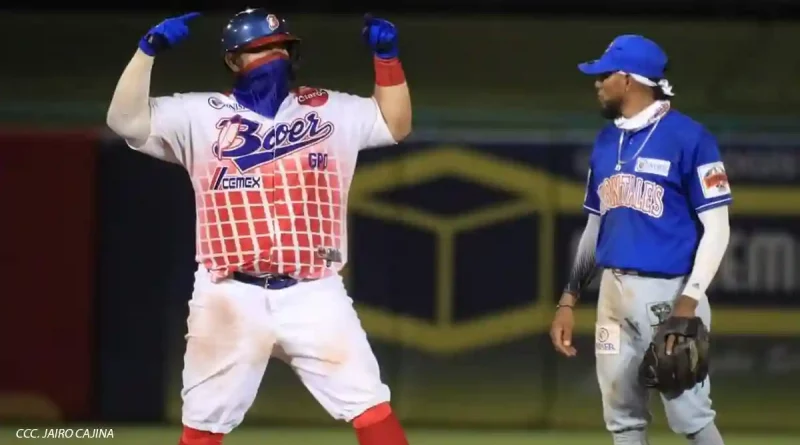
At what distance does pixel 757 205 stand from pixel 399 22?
2.45 m

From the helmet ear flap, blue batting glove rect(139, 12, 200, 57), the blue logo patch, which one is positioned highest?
blue batting glove rect(139, 12, 200, 57)

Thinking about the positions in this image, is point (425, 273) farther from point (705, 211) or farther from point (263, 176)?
point (263, 176)

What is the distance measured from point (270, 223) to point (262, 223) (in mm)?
25

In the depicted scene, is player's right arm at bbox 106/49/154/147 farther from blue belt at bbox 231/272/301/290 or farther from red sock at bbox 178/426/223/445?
red sock at bbox 178/426/223/445

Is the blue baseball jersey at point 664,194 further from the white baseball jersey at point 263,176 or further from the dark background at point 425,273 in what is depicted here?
the dark background at point 425,273

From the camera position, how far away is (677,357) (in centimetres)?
483

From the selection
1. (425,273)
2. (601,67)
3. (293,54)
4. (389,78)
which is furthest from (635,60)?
(425,273)

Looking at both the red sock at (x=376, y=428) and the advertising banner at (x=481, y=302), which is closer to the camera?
the red sock at (x=376, y=428)

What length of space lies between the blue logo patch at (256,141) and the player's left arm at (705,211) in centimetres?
121

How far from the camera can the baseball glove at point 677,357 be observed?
4.84 meters

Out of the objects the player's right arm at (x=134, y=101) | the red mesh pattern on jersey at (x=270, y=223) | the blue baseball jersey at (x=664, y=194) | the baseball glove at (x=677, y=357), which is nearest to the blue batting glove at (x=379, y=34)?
the red mesh pattern on jersey at (x=270, y=223)

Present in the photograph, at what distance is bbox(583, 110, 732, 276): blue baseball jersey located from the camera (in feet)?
16.3

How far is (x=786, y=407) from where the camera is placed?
8133 mm

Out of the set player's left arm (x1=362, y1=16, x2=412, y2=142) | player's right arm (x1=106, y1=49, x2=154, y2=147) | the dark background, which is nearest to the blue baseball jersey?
player's left arm (x1=362, y1=16, x2=412, y2=142)
